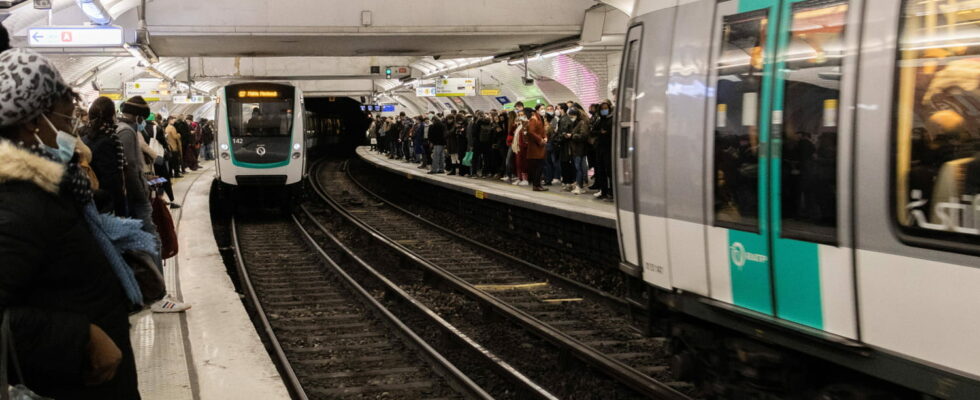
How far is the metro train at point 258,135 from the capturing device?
1992 cm

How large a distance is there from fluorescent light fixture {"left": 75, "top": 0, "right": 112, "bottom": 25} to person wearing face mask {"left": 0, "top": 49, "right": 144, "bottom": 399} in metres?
12.9

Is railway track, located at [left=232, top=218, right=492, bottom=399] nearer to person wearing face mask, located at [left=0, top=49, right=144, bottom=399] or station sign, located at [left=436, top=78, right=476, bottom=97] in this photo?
person wearing face mask, located at [left=0, top=49, right=144, bottom=399]

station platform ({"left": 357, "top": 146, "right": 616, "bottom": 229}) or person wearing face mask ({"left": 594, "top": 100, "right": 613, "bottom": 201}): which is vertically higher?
person wearing face mask ({"left": 594, "top": 100, "right": 613, "bottom": 201})

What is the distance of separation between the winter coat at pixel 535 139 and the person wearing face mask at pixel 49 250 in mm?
14399

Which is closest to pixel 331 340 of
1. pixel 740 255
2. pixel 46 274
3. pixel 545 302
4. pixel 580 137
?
pixel 545 302

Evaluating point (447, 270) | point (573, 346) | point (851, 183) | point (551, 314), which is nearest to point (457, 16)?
point (447, 270)

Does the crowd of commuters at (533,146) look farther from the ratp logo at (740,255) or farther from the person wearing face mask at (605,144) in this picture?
the ratp logo at (740,255)

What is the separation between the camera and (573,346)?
7898mm

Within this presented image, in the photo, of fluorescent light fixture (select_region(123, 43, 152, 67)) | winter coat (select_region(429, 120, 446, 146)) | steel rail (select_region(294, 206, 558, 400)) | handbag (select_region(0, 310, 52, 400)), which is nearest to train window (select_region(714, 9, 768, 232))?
steel rail (select_region(294, 206, 558, 400))

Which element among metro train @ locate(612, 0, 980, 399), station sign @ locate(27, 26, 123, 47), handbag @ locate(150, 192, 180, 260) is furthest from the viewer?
station sign @ locate(27, 26, 123, 47)

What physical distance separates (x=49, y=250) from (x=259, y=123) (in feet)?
59.5

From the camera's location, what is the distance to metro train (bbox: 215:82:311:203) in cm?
1992

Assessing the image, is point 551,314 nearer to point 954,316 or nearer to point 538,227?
point 538,227

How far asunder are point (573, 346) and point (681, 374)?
199cm
